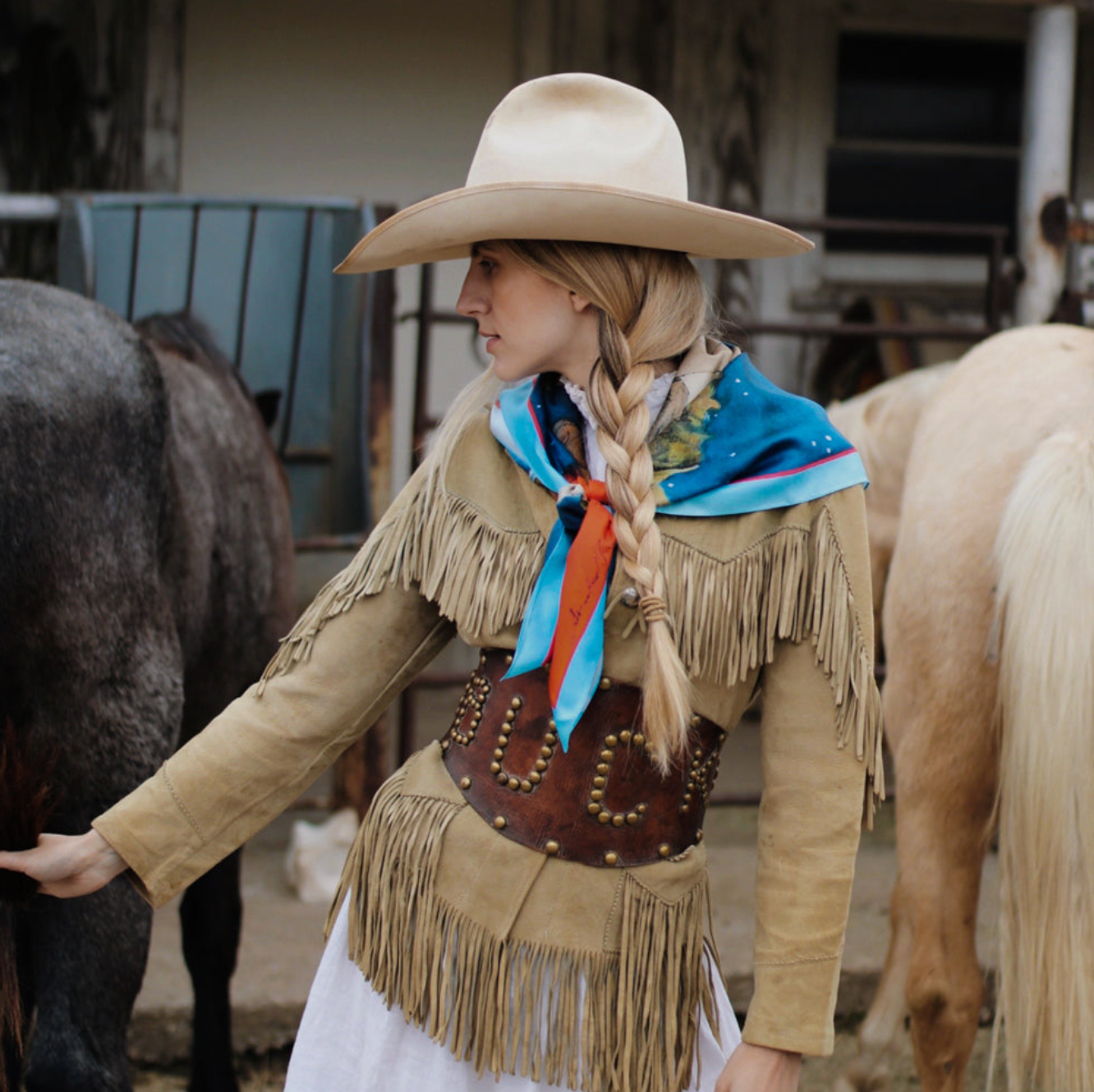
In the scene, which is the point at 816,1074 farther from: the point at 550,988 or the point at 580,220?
the point at 580,220

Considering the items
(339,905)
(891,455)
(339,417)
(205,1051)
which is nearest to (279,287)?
(339,417)

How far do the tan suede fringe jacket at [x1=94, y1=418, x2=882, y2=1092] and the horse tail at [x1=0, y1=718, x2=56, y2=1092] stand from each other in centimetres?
9

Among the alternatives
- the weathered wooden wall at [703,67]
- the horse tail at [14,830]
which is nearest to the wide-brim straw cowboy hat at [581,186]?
the horse tail at [14,830]

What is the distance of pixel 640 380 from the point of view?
59.3 inches

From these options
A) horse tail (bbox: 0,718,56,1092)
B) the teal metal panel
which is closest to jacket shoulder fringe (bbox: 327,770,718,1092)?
horse tail (bbox: 0,718,56,1092)

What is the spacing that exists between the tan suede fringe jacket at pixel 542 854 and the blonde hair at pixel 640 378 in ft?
0.24

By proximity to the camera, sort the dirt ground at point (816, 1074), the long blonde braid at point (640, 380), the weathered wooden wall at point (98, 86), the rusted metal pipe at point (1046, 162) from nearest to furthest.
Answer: the long blonde braid at point (640, 380) < the dirt ground at point (816, 1074) < the rusted metal pipe at point (1046, 162) < the weathered wooden wall at point (98, 86)

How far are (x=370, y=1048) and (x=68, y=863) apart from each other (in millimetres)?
384

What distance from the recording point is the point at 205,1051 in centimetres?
300

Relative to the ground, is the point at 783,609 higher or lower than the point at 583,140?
lower

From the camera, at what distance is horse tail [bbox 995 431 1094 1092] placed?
7.06 feet

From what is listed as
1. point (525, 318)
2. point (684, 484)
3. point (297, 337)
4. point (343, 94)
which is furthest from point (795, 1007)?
point (343, 94)

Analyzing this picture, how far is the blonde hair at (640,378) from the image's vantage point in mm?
1447

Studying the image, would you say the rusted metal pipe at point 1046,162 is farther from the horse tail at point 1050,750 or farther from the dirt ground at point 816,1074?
the horse tail at point 1050,750
